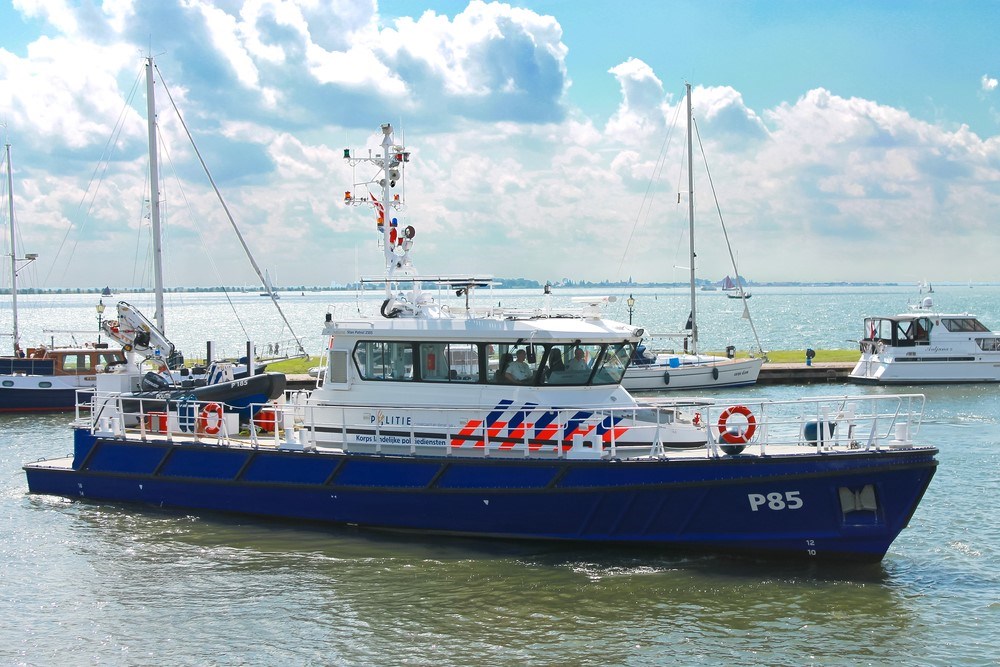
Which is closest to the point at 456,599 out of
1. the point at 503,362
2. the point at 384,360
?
the point at 503,362

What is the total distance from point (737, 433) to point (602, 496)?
203 centimetres

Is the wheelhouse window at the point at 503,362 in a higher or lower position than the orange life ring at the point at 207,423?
higher

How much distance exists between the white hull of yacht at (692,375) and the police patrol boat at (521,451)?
18.7 meters

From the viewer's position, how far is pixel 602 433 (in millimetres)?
13750

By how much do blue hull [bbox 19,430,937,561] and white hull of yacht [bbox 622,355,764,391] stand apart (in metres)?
19.9

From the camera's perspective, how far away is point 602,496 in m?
13.2

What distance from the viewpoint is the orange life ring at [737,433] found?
1277 centimetres

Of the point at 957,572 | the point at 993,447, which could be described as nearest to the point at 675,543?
the point at 957,572

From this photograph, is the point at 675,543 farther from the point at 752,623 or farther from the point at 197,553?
the point at 197,553

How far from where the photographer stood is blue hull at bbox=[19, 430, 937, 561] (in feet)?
41.0

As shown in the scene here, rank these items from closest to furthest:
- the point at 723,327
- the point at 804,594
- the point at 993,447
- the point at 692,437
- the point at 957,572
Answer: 1. the point at 804,594
2. the point at 957,572
3. the point at 692,437
4. the point at 993,447
5. the point at 723,327

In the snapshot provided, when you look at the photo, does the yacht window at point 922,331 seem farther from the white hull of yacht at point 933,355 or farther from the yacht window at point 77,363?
the yacht window at point 77,363

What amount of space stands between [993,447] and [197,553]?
17.4 m

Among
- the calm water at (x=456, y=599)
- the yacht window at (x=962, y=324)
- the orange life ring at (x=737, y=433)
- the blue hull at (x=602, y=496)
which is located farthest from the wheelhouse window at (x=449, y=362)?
the yacht window at (x=962, y=324)
